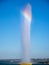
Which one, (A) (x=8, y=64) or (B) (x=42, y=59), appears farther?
(A) (x=8, y=64)

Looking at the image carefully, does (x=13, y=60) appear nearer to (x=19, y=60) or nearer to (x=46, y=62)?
(x=19, y=60)

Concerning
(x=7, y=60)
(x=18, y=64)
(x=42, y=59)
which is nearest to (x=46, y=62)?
(x=42, y=59)

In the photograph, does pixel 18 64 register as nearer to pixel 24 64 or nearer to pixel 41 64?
pixel 24 64

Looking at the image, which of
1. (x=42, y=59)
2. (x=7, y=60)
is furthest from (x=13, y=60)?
(x=42, y=59)

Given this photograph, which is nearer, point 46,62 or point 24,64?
point 24,64

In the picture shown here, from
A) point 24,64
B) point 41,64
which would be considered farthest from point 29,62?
point 41,64

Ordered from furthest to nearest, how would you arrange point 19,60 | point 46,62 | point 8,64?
point 8,64, point 46,62, point 19,60

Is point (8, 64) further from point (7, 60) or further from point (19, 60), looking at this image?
point (19, 60)

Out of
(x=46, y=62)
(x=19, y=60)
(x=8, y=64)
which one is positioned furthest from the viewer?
(x=8, y=64)
